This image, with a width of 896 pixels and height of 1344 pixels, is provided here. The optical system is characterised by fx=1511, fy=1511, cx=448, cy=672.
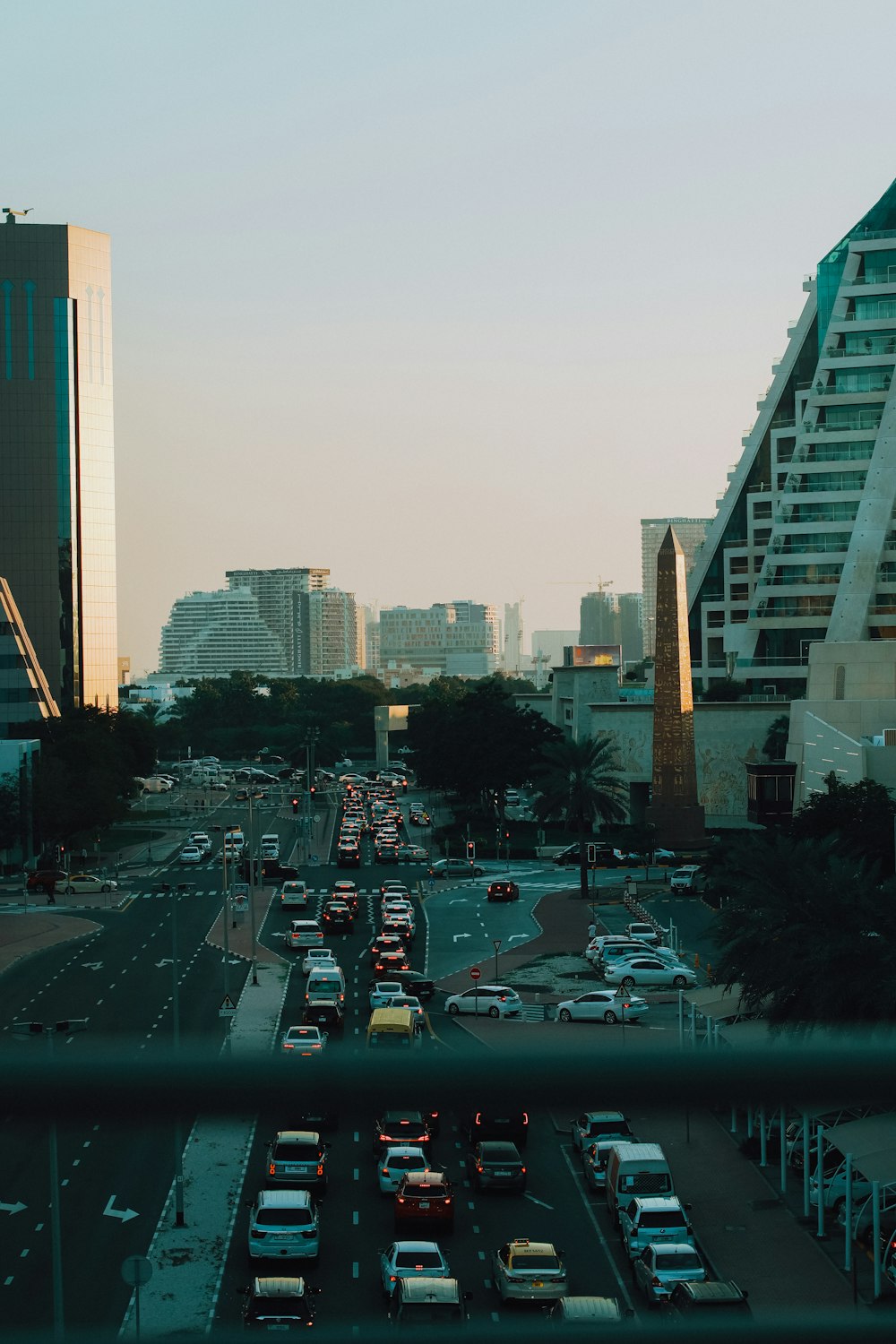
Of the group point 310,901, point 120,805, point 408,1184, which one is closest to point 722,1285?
point 408,1184

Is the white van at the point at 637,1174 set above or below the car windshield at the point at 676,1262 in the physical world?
above

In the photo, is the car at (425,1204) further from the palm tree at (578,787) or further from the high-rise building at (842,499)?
the high-rise building at (842,499)

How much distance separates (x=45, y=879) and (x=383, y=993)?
22213 mm

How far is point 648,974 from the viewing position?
3444 centimetres

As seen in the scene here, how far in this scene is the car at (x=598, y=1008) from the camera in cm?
2964

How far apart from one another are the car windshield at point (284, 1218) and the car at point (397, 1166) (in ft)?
7.01

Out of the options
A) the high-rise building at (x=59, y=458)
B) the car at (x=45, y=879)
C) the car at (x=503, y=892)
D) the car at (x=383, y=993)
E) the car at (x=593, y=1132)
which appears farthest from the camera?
the high-rise building at (x=59, y=458)

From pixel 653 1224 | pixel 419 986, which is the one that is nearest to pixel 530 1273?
pixel 653 1224

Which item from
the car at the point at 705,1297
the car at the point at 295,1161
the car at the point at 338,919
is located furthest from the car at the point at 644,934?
the car at the point at 705,1297

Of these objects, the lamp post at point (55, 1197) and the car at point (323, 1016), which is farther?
the car at point (323, 1016)

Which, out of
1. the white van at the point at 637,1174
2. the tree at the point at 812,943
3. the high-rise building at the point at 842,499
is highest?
the high-rise building at the point at 842,499

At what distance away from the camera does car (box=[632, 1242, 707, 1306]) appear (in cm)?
1538

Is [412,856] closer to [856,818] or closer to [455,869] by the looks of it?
[455,869]

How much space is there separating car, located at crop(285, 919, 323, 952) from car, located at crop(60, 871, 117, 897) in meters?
13.5
